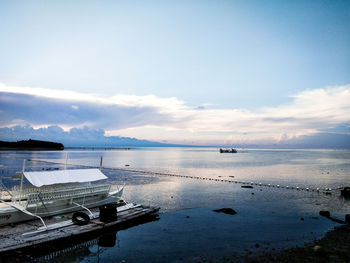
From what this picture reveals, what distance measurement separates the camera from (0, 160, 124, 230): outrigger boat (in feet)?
62.8

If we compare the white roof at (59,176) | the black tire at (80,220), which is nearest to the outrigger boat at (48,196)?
the white roof at (59,176)

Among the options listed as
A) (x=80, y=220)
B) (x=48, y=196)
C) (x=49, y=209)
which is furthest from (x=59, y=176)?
(x=80, y=220)

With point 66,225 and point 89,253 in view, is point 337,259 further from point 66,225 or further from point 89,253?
point 66,225

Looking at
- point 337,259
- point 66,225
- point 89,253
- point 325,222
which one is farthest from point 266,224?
point 66,225

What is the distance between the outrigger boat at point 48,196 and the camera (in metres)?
19.2

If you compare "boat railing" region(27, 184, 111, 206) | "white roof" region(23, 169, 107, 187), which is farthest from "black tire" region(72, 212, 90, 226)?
"white roof" region(23, 169, 107, 187)

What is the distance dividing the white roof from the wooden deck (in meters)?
3.04

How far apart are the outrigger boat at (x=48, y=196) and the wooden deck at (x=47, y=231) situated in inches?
30.4

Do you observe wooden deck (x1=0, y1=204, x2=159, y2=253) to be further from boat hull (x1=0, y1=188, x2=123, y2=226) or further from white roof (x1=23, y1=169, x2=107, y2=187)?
white roof (x1=23, y1=169, x2=107, y2=187)

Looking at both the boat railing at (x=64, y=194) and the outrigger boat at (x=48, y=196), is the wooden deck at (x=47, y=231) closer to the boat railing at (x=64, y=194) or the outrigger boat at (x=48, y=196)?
the outrigger boat at (x=48, y=196)

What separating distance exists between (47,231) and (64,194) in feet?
17.2

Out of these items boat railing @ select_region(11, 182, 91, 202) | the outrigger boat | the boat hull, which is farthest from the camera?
boat railing @ select_region(11, 182, 91, 202)

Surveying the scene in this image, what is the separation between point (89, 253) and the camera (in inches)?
648

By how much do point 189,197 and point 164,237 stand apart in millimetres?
16766
